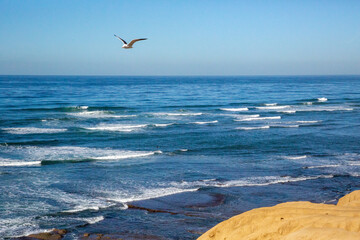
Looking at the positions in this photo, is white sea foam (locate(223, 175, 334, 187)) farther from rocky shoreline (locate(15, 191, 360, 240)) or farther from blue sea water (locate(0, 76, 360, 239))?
rocky shoreline (locate(15, 191, 360, 240))

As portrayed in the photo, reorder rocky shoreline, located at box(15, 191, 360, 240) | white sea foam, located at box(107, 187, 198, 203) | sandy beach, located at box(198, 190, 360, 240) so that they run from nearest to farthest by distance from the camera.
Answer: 1. sandy beach, located at box(198, 190, 360, 240)
2. rocky shoreline, located at box(15, 191, 360, 240)
3. white sea foam, located at box(107, 187, 198, 203)

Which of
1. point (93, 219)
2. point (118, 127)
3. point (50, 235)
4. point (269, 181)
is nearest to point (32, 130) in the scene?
point (118, 127)

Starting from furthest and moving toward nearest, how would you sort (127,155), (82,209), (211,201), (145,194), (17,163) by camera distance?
1. (127,155)
2. (17,163)
3. (145,194)
4. (211,201)
5. (82,209)

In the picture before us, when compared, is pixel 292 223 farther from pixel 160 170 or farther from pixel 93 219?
pixel 160 170

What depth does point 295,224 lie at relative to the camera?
5918 mm

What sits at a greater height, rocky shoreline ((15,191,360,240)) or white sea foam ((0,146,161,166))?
rocky shoreline ((15,191,360,240))

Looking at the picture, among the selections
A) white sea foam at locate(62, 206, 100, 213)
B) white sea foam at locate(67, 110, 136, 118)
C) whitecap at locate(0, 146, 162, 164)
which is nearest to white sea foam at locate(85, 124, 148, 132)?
white sea foam at locate(67, 110, 136, 118)

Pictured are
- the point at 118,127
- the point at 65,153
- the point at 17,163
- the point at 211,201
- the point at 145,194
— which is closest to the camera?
the point at 211,201

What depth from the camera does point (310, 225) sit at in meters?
5.72

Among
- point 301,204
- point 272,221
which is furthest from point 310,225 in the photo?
point 301,204

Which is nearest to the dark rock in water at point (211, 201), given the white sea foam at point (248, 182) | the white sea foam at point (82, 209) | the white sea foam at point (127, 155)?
the white sea foam at point (248, 182)

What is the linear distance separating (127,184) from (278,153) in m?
9.52

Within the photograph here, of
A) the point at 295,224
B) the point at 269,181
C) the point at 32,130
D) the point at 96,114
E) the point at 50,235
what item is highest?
the point at 295,224

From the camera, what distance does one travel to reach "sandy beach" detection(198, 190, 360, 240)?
5.16 m
